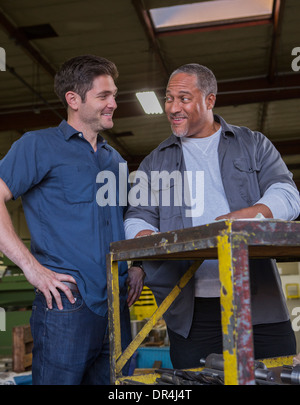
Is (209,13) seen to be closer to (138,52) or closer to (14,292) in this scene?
(138,52)

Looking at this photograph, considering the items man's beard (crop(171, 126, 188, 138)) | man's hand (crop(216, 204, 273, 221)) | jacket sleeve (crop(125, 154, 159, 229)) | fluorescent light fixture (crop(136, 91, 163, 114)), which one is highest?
fluorescent light fixture (crop(136, 91, 163, 114))

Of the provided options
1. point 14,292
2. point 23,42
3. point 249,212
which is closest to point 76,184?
point 249,212

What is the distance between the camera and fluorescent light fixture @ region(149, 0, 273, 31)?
5.56 m

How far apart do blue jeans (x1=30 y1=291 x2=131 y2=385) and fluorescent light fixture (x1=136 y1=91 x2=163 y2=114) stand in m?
4.77

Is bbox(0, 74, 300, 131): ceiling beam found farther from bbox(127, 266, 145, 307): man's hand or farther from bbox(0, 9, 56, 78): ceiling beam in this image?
bbox(127, 266, 145, 307): man's hand

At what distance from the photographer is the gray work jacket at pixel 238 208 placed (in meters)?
1.80

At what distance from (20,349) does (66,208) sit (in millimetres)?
2070

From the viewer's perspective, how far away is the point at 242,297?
1.01 m

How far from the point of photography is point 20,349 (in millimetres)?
3521

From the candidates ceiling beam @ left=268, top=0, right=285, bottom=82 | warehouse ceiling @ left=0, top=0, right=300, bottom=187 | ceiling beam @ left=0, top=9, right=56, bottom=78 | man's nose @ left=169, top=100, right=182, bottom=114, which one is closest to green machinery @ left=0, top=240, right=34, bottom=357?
ceiling beam @ left=0, top=9, right=56, bottom=78

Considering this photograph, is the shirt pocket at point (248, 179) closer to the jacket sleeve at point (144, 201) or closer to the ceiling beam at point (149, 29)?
the jacket sleeve at point (144, 201)

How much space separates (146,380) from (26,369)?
7.92 feet

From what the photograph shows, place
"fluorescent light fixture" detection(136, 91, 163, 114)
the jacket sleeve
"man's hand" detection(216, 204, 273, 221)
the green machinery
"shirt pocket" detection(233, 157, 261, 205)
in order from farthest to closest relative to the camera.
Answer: "fluorescent light fixture" detection(136, 91, 163, 114)
the green machinery
the jacket sleeve
"shirt pocket" detection(233, 157, 261, 205)
"man's hand" detection(216, 204, 273, 221)

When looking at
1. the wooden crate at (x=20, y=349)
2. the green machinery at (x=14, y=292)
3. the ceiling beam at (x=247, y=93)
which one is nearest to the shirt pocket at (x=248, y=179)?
the wooden crate at (x=20, y=349)
